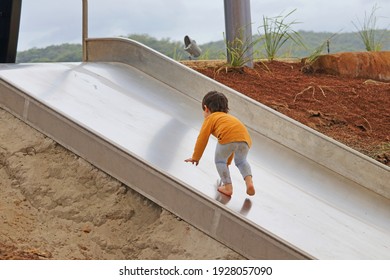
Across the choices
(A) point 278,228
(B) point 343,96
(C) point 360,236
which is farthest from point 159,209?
(B) point 343,96

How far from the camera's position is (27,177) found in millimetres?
4691

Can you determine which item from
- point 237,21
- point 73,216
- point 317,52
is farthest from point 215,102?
point 317,52

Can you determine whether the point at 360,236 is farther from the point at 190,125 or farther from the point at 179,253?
the point at 190,125

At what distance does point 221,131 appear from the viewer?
4.44 metres

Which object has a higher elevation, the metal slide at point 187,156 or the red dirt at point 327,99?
the metal slide at point 187,156

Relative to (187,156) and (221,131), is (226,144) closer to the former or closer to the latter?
(221,131)

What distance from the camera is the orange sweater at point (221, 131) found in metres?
4.44

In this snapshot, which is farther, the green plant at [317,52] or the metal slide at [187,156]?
the green plant at [317,52]

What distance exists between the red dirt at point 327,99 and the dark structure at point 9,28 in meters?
1.83

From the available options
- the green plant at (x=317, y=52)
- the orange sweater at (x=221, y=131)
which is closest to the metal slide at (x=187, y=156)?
the orange sweater at (x=221, y=131)

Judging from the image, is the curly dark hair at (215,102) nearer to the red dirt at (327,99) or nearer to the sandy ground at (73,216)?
the sandy ground at (73,216)

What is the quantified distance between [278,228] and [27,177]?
1429 mm

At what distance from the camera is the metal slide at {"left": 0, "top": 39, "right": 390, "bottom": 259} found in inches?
166

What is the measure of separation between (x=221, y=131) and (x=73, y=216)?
906 mm
